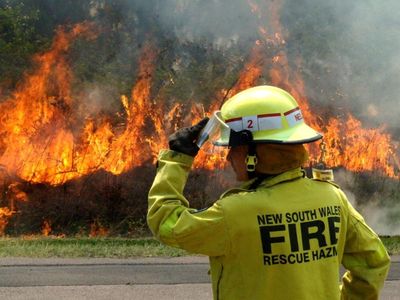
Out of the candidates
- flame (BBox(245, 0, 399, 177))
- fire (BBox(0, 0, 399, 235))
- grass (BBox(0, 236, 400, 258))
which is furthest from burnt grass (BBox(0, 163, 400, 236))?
grass (BBox(0, 236, 400, 258))

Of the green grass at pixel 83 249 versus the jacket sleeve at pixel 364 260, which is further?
the green grass at pixel 83 249

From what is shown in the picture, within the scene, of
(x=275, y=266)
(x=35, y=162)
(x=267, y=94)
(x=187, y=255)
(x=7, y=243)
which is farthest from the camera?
(x=35, y=162)

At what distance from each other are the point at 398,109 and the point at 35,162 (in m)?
7.34

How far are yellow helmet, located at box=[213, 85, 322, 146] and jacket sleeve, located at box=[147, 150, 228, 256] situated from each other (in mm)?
182

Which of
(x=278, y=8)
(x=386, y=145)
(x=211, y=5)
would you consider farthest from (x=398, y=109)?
(x=211, y=5)

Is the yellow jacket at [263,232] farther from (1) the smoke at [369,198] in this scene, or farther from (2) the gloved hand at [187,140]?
(1) the smoke at [369,198]

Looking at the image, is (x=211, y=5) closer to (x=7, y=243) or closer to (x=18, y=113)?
(x=18, y=113)

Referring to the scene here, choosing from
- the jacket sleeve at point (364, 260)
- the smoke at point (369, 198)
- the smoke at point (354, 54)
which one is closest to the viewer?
the jacket sleeve at point (364, 260)

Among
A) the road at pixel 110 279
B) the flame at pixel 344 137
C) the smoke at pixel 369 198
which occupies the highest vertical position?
the flame at pixel 344 137

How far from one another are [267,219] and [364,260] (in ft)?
1.59

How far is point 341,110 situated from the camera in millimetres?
12836

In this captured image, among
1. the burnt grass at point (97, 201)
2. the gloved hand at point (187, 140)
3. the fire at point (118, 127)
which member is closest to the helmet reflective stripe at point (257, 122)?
the gloved hand at point (187, 140)

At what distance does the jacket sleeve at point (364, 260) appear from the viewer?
2.26 meters

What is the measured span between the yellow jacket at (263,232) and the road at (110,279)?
3987mm
